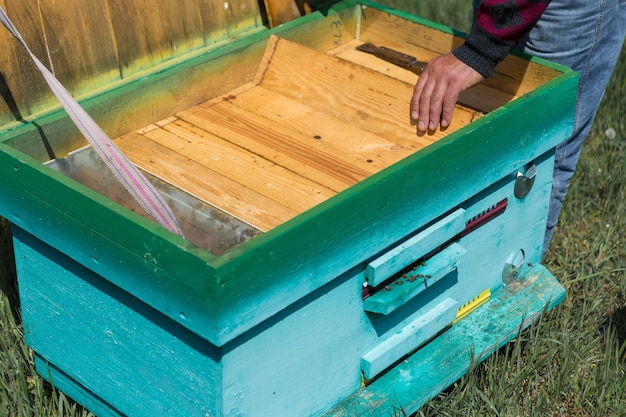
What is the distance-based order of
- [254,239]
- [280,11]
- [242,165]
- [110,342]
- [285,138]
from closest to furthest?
[254,239]
[110,342]
[242,165]
[285,138]
[280,11]

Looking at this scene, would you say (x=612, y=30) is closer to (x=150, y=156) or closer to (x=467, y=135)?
(x=467, y=135)

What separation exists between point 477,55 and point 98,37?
0.97 meters

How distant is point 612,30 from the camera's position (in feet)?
8.70

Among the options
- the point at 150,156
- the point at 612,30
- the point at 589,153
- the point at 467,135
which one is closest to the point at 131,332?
the point at 150,156

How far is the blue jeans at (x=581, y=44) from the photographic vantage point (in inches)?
100.0

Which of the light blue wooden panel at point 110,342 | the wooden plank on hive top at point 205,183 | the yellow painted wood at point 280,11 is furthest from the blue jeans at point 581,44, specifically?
the light blue wooden panel at point 110,342

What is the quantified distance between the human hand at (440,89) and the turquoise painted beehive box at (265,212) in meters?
0.06

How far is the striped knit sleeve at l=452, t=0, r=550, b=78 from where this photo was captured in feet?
7.64

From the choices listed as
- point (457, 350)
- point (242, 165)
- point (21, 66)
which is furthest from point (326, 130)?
point (21, 66)

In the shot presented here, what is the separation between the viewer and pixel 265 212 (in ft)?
6.93

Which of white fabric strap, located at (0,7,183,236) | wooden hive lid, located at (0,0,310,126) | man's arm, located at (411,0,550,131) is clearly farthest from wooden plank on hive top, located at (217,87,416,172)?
white fabric strap, located at (0,7,183,236)

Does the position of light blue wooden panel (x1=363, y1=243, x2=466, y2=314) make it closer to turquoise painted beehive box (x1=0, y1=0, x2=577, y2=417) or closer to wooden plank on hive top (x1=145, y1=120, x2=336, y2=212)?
turquoise painted beehive box (x1=0, y1=0, x2=577, y2=417)

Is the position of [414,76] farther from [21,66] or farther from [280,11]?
[21,66]

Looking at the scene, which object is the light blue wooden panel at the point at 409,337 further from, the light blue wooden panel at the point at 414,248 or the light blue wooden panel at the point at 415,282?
the light blue wooden panel at the point at 414,248
